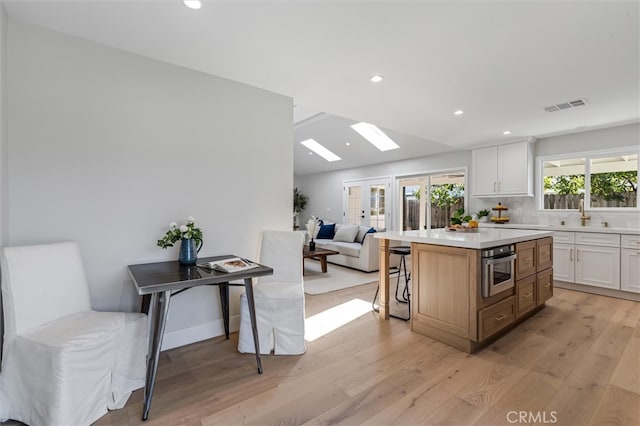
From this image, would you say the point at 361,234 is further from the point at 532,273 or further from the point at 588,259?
the point at 588,259

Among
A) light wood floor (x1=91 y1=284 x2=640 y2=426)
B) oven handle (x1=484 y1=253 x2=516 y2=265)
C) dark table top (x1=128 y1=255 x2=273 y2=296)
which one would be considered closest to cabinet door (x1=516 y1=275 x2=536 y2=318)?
light wood floor (x1=91 y1=284 x2=640 y2=426)

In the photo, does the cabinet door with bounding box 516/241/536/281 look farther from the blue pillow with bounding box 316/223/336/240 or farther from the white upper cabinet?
the blue pillow with bounding box 316/223/336/240

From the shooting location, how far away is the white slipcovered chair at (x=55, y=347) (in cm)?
150

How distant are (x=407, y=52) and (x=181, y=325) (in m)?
2.89

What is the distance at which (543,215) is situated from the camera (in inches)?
198

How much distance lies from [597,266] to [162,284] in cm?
526

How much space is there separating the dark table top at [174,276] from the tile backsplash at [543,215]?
5030 millimetres

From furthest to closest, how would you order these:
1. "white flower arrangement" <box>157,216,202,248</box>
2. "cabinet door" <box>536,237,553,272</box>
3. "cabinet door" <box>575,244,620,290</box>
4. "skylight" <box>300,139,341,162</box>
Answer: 1. "skylight" <box>300,139,341,162</box>
2. "cabinet door" <box>575,244,620,290</box>
3. "cabinet door" <box>536,237,553,272</box>
4. "white flower arrangement" <box>157,216,202,248</box>

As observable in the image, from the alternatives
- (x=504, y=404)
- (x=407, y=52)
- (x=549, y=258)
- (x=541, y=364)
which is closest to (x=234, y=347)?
(x=504, y=404)

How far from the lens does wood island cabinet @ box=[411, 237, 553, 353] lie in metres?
2.41

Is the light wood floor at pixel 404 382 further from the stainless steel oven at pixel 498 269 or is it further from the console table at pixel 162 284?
the stainless steel oven at pixel 498 269

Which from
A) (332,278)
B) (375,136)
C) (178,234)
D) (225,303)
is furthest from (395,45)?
(375,136)

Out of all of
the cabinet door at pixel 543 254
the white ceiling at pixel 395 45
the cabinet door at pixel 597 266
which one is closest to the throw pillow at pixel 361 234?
the white ceiling at pixel 395 45

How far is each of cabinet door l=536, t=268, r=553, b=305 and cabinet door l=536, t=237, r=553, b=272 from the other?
67 mm
